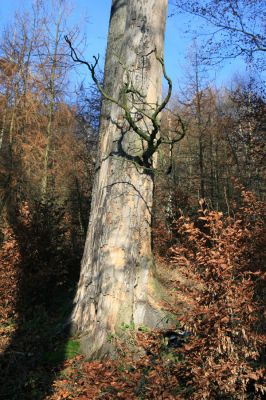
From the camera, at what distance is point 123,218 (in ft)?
16.1

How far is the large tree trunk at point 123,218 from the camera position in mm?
4750

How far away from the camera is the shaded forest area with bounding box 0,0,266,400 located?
3.25 m

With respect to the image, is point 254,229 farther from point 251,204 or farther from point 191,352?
point 191,352

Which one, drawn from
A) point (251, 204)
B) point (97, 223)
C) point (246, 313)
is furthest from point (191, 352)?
point (251, 204)

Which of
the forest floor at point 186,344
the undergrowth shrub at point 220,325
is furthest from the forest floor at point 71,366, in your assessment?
the undergrowth shrub at point 220,325

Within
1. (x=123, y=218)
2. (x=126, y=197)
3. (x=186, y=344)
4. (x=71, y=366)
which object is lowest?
(x=71, y=366)

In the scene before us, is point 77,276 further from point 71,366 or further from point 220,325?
point 220,325

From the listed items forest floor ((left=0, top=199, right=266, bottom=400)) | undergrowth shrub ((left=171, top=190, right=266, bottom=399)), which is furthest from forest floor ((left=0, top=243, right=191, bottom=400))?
undergrowth shrub ((left=171, top=190, right=266, bottom=399))

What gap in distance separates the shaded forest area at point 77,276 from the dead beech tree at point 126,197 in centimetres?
30

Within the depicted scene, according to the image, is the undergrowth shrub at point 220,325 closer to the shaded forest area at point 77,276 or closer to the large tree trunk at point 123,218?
the shaded forest area at point 77,276

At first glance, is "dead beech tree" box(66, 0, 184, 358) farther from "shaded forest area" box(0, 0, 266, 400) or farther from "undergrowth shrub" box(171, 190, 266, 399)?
"undergrowth shrub" box(171, 190, 266, 399)

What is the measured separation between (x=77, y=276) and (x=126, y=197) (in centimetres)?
406

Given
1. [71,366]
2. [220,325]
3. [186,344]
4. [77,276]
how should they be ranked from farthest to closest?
[77,276], [71,366], [186,344], [220,325]

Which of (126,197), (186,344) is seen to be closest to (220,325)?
(186,344)
